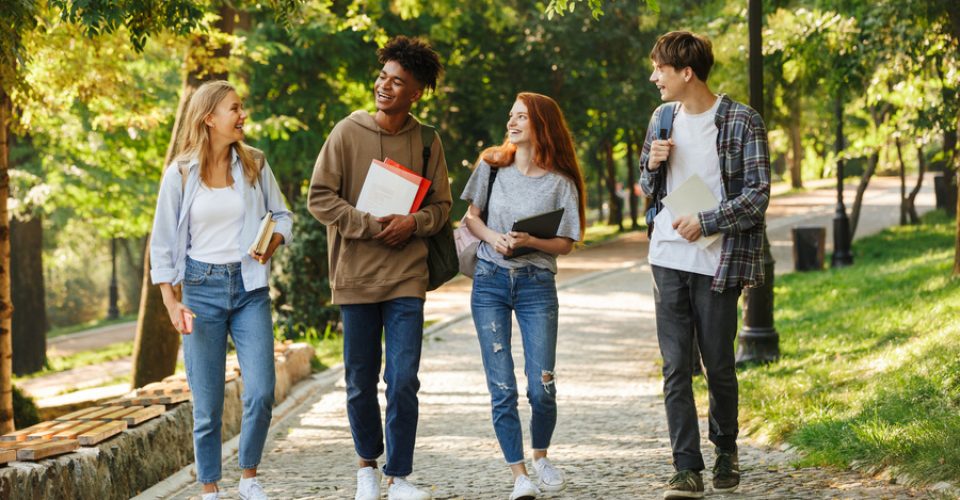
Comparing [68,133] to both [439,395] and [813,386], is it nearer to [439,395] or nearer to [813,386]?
[439,395]

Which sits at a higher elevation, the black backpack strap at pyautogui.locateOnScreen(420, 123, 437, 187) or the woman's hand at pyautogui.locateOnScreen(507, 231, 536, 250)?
the black backpack strap at pyautogui.locateOnScreen(420, 123, 437, 187)

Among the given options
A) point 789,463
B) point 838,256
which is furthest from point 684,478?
point 838,256

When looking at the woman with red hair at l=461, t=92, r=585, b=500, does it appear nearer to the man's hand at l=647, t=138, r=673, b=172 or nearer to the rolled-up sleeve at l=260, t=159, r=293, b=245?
the man's hand at l=647, t=138, r=673, b=172

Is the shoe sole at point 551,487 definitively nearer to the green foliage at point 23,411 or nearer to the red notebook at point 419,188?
the red notebook at point 419,188

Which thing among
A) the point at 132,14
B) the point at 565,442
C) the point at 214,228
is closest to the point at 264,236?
the point at 214,228

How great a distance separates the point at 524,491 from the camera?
5.39m

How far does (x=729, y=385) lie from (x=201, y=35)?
7815 millimetres

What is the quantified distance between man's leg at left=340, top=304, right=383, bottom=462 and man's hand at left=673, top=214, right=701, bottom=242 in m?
1.44

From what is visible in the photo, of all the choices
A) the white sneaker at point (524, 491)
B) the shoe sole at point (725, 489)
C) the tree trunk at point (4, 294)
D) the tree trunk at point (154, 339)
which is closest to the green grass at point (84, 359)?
the tree trunk at point (154, 339)

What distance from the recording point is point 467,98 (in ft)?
98.0

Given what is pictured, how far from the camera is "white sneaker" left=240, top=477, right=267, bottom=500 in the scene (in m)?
5.34

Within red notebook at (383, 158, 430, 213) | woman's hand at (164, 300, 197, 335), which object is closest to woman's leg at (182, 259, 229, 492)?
woman's hand at (164, 300, 197, 335)

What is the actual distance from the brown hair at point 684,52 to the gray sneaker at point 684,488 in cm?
181

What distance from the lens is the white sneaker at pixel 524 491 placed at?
539 centimetres
